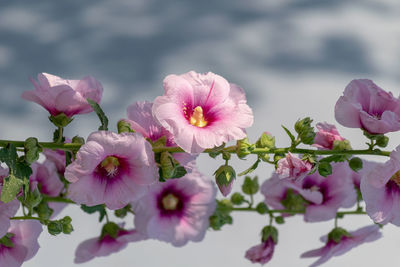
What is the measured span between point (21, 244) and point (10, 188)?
0.22m

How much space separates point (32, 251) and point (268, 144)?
0.37m

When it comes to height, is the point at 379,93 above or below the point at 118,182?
above

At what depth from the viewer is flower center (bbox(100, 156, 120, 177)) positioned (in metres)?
0.74

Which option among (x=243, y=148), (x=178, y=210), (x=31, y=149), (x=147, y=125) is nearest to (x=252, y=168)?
(x=243, y=148)

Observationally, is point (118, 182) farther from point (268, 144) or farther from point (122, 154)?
point (268, 144)

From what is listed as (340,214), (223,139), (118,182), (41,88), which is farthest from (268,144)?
(340,214)

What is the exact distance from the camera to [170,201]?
3.53ft

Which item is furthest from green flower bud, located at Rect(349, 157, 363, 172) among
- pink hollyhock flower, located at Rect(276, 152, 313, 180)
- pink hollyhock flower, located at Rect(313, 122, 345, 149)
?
pink hollyhock flower, located at Rect(276, 152, 313, 180)

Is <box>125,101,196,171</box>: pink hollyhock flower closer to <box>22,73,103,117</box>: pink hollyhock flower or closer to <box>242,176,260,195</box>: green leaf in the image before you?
<box>22,73,103,117</box>: pink hollyhock flower

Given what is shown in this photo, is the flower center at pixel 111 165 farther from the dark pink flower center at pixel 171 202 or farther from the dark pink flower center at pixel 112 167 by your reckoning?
the dark pink flower center at pixel 171 202

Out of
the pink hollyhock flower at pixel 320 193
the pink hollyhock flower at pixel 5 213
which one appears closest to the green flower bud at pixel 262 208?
the pink hollyhock flower at pixel 320 193

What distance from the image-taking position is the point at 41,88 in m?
0.76

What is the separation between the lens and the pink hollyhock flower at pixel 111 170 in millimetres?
685

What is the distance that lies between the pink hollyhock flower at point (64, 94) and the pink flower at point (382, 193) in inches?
13.4
